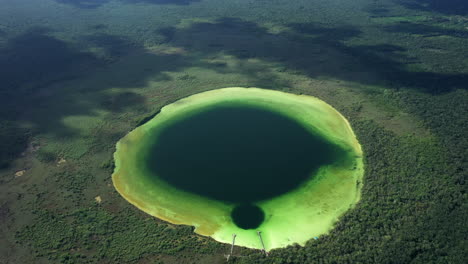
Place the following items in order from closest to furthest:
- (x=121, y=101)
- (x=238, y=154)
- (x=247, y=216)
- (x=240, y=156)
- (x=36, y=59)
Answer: (x=247, y=216)
(x=240, y=156)
(x=238, y=154)
(x=121, y=101)
(x=36, y=59)

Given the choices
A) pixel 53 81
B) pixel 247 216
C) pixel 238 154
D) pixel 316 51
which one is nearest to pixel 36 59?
pixel 53 81

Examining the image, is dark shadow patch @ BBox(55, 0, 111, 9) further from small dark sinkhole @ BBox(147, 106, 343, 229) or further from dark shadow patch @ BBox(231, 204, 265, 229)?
dark shadow patch @ BBox(231, 204, 265, 229)

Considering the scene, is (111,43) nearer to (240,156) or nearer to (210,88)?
(210,88)

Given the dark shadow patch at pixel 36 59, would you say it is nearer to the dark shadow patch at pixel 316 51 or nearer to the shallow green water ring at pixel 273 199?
the dark shadow patch at pixel 316 51

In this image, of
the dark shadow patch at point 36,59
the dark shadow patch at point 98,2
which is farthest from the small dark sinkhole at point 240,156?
the dark shadow patch at point 98,2

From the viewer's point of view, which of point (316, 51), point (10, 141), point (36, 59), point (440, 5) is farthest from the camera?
point (440, 5)

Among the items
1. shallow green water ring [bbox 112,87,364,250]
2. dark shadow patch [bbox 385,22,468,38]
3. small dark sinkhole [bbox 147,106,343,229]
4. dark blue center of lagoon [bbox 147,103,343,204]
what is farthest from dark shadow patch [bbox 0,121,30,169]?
dark shadow patch [bbox 385,22,468,38]

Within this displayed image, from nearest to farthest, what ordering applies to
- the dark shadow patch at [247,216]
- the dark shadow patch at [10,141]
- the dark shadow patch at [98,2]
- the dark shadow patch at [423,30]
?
the dark shadow patch at [247,216]
the dark shadow patch at [10,141]
the dark shadow patch at [423,30]
the dark shadow patch at [98,2]
